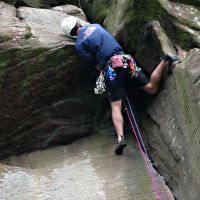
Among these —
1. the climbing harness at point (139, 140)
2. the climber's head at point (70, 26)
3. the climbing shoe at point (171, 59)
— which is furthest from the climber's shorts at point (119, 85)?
the climber's head at point (70, 26)

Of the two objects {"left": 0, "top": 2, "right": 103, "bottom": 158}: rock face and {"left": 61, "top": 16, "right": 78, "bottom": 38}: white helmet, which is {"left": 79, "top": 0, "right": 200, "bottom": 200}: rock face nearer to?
{"left": 61, "top": 16, "right": 78, "bottom": 38}: white helmet

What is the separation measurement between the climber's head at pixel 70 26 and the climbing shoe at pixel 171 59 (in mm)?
1998

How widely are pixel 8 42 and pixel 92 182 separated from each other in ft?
9.79

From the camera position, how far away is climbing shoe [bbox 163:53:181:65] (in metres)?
7.64

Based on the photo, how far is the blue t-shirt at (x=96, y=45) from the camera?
8.45m

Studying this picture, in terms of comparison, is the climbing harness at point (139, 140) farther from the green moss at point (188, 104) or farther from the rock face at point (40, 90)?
the green moss at point (188, 104)

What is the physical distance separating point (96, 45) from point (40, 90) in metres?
1.34

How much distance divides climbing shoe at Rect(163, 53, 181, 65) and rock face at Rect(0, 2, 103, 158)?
1794mm

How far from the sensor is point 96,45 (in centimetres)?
849

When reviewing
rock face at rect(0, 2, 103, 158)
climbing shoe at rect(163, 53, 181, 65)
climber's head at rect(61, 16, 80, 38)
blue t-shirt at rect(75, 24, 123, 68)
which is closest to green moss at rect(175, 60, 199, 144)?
climbing shoe at rect(163, 53, 181, 65)

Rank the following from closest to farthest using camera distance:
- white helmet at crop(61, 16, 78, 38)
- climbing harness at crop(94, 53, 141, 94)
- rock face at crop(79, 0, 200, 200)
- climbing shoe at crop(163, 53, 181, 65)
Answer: rock face at crop(79, 0, 200, 200)
climbing shoe at crop(163, 53, 181, 65)
climbing harness at crop(94, 53, 141, 94)
white helmet at crop(61, 16, 78, 38)

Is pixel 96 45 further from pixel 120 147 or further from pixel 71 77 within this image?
pixel 120 147

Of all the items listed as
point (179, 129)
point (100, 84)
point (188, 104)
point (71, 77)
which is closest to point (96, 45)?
point (100, 84)

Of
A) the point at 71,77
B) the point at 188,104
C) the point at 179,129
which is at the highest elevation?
the point at 188,104
